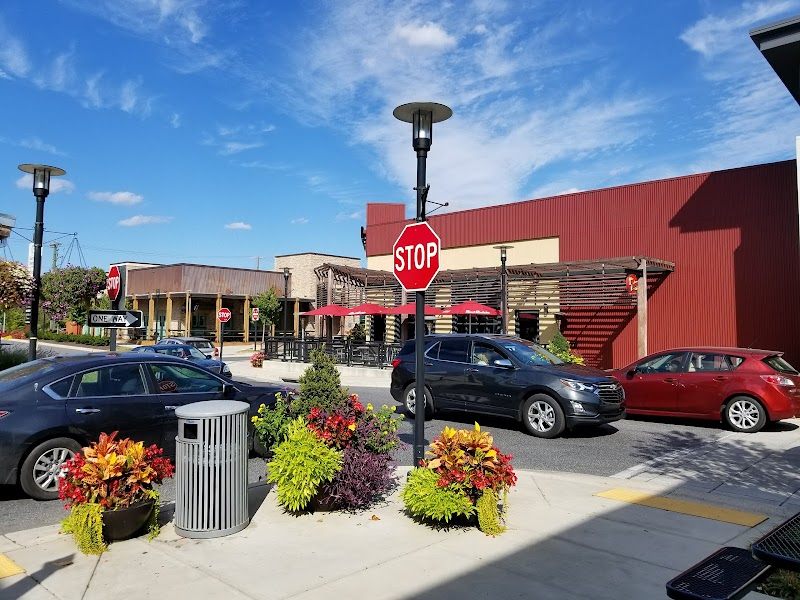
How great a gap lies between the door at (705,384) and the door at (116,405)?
905 centimetres

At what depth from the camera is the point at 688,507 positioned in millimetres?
6250

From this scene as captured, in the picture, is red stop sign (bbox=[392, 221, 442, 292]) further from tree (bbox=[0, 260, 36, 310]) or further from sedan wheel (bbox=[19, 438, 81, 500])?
tree (bbox=[0, 260, 36, 310])

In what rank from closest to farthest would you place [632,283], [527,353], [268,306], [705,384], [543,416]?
[543,416] → [527,353] → [705,384] → [632,283] → [268,306]

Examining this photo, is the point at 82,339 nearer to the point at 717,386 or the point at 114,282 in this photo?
the point at 114,282

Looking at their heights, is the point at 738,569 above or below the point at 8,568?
above

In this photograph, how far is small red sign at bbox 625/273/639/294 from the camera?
63.1 feet

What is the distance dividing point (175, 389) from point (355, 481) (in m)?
3.05

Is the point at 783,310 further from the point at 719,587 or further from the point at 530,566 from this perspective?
the point at 719,587

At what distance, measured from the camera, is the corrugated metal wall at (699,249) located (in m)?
18.1

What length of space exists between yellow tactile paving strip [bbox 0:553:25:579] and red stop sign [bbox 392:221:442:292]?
12.8 feet

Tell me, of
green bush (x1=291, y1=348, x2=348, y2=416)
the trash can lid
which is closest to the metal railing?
green bush (x1=291, y1=348, x2=348, y2=416)

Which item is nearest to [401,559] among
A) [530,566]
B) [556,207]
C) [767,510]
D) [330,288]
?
[530,566]

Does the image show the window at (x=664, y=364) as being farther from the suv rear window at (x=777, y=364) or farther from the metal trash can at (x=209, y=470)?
the metal trash can at (x=209, y=470)

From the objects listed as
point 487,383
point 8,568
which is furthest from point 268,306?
point 8,568
